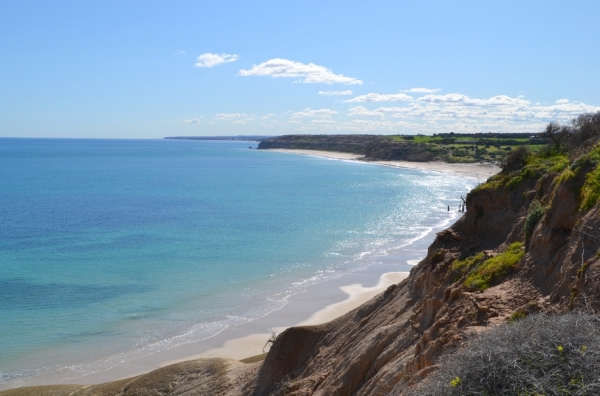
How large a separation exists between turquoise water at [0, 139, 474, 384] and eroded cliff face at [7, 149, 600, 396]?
6.94 metres

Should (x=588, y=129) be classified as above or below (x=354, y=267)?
above

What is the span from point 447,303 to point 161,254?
32.9 meters

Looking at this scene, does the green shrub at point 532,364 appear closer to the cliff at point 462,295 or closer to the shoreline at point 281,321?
the cliff at point 462,295

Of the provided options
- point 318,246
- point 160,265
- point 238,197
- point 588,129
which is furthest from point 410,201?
point 588,129

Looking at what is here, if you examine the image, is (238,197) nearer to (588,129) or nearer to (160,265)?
(160,265)

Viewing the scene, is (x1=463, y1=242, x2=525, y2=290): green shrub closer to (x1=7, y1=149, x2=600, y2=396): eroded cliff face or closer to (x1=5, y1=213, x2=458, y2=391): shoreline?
(x1=7, y1=149, x2=600, y2=396): eroded cliff face

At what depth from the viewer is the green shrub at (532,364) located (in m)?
7.14

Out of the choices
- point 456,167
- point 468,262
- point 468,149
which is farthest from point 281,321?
point 468,149

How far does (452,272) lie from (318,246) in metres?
30.2

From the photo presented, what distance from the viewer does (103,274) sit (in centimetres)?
3778

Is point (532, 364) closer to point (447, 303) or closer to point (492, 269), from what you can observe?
point (447, 303)

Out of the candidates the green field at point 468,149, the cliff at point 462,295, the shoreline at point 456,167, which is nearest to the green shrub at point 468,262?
the cliff at point 462,295

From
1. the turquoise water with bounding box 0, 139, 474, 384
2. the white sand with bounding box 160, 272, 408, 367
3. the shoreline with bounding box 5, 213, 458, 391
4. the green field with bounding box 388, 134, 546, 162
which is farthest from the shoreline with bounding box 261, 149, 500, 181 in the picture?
the white sand with bounding box 160, 272, 408, 367

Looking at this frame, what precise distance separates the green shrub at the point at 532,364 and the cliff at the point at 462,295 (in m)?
2.27
